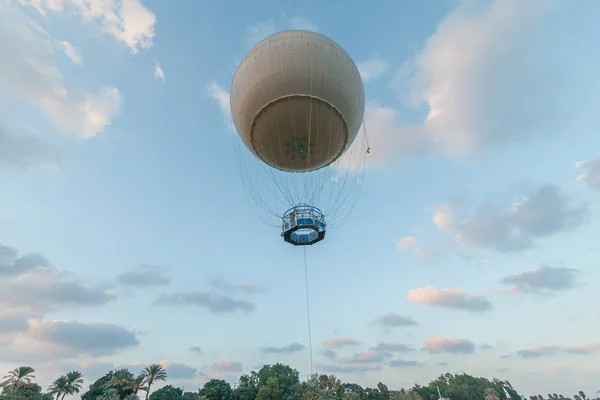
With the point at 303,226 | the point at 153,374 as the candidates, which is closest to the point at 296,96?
the point at 303,226

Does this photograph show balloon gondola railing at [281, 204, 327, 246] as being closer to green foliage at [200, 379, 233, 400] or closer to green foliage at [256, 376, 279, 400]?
green foliage at [256, 376, 279, 400]

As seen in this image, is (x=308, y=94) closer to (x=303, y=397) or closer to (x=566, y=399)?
(x=303, y=397)

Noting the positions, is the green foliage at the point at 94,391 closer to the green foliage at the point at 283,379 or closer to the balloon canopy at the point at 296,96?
the green foliage at the point at 283,379

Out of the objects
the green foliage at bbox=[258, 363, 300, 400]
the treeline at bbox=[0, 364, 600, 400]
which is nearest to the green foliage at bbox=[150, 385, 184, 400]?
the treeline at bbox=[0, 364, 600, 400]

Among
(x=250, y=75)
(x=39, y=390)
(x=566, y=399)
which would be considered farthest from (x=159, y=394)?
(x=566, y=399)

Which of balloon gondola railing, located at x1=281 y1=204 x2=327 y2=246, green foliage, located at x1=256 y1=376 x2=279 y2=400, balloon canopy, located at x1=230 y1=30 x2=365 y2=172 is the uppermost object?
balloon canopy, located at x1=230 y1=30 x2=365 y2=172

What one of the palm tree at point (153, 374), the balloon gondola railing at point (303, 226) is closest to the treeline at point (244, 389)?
the palm tree at point (153, 374)

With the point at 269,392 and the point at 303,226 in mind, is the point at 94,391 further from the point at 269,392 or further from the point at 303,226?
the point at 303,226
